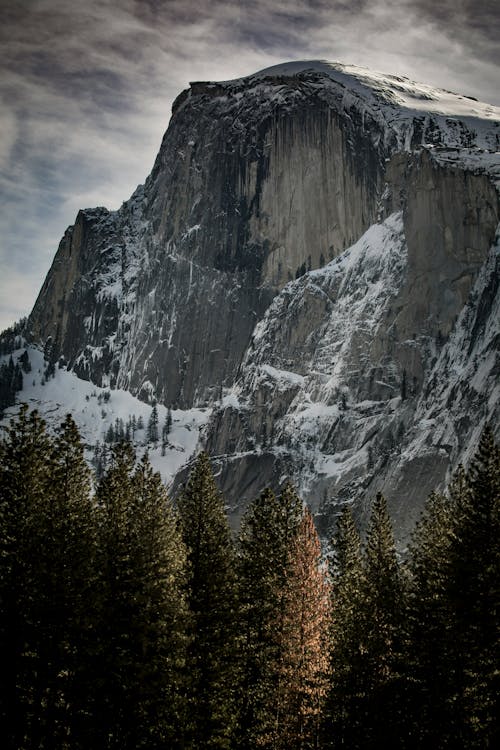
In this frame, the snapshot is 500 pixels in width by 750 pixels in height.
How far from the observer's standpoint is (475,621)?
41.5m

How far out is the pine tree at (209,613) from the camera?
145ft

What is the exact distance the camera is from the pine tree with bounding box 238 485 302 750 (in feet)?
152

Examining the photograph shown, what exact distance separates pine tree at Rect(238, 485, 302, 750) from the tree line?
3.6 inches

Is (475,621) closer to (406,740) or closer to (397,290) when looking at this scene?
(406,740)

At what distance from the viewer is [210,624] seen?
46406 mm

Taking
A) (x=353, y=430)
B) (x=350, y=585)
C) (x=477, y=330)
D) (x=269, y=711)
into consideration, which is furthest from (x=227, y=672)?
(x=353, y=430)

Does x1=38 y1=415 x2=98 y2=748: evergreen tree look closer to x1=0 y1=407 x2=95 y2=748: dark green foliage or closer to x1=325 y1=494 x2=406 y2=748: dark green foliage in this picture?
x1=0 y1=407 x2=95 y2=748: dark green foliage

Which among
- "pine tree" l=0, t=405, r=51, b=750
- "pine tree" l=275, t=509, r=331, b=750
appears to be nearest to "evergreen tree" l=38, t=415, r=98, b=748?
"pine tree" l=0, t=405, r=51, b=750

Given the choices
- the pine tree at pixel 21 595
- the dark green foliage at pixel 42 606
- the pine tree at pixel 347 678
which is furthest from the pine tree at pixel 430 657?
the pine tree at pixel 21 595

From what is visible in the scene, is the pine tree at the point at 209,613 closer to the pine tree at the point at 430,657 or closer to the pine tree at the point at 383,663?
the pine tree at the point at 383,663

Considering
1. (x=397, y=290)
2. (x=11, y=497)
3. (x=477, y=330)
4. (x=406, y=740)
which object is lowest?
(x=406, y=740)

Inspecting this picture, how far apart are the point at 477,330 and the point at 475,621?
12655cm

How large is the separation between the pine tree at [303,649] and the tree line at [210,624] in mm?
84

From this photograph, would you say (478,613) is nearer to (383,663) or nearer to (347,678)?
(383,663)
